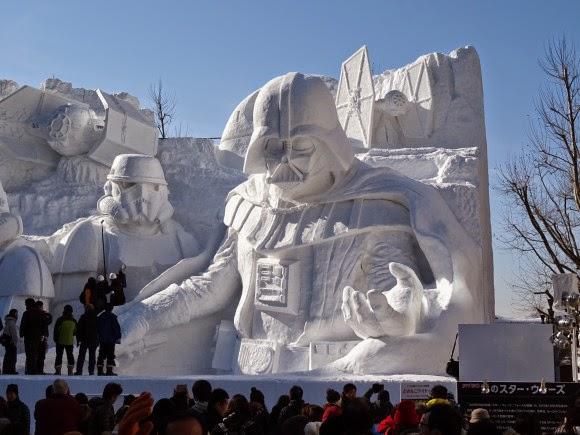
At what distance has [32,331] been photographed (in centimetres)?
1052

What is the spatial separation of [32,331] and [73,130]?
4.09 metres

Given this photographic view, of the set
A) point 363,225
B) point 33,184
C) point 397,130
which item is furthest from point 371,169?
point 33,184

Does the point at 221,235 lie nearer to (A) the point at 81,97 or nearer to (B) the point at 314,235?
(B) the point at 314,235

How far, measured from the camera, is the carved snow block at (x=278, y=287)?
11430 mm

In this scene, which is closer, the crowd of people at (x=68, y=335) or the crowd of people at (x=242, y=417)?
the crowd of people at (x=242, y=417)

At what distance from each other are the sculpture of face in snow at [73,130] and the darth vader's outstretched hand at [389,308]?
5266 millimetres

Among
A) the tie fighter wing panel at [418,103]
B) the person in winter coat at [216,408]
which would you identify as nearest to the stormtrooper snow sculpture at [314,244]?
the tie fighter wing panel at [418,103]

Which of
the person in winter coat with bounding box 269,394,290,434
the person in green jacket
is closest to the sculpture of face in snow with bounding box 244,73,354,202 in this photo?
the person in green jacket

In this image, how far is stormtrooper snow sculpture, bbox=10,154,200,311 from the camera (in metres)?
12.6

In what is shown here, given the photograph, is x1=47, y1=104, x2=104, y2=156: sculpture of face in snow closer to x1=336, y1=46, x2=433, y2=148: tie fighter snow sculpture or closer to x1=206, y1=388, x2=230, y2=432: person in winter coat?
x1=336, y1=46, x2=433, y2=148: tie fighter snow sculpture

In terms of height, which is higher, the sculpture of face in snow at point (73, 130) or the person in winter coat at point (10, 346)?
the sculpture of face in snow at point (73, 130)

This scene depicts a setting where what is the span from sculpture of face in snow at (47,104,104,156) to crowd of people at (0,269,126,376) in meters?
3.58

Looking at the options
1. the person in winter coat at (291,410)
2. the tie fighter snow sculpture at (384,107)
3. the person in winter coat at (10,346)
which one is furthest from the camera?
the tie fighter snow sculpture at (384,107)

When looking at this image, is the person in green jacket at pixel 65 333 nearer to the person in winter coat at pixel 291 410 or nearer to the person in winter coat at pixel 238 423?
the person in winter coat at pixel 291 410
